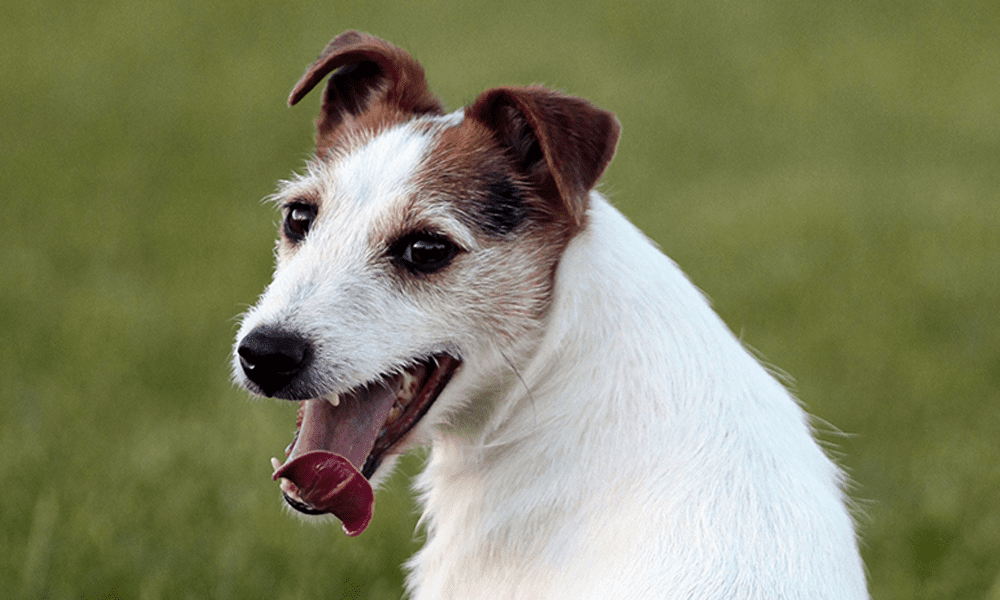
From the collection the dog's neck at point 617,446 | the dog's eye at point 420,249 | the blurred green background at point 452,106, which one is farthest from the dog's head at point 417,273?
the blurred green background at point 452,106

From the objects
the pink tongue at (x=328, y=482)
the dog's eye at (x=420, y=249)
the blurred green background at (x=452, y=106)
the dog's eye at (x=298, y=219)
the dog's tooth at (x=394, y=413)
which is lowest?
the blurred green background at (x=452, y=106)

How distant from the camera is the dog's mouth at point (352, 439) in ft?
10.7

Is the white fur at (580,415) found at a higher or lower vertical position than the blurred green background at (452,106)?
higher

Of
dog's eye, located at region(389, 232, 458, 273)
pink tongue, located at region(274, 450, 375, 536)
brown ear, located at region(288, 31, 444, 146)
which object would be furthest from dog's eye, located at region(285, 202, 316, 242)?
pink tongue, located at region(274, 450, 375, 536)

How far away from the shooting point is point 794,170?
38.4 feet

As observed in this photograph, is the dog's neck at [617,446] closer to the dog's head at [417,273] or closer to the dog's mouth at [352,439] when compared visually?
the dog's head at [417,273]

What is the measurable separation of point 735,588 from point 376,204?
5.05 ft

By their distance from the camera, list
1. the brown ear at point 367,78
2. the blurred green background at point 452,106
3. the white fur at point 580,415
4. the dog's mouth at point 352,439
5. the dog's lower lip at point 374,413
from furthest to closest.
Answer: the blurred green background at point 452,106
the brown ear at point 367,78
the dog's lower lip at point 374,413
the dog's mouth at point 352,439
the white fur at point 580,415

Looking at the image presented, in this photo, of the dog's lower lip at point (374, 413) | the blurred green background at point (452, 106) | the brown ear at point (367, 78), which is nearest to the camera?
A: the dog's lower lip at point (374, 413)

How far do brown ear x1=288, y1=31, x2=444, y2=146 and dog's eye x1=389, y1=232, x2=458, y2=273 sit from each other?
0.63m

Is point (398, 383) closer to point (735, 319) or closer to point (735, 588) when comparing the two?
point (735, 588)

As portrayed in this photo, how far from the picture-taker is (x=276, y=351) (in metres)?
3.22

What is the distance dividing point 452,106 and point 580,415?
7499mm

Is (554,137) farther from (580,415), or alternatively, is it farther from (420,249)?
(580,415)
